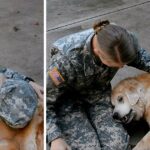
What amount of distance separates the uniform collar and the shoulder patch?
109 millimetres

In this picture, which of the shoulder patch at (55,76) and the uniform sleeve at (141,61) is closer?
the shoulder patch at (55,76)

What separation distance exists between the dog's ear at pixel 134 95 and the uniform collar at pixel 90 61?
0.19 metres

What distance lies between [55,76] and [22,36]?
74cm

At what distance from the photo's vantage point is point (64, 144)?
173 centimetres

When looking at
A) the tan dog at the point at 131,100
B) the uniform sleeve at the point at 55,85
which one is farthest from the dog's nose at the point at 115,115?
the uniform sleeve at the point at 55,85

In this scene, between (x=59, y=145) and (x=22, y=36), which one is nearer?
(x=59, y=145)

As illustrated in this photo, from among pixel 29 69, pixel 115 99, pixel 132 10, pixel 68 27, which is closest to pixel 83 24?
pixel 68 27

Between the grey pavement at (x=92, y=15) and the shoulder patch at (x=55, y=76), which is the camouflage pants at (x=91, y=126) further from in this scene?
the grey pavement at (x=92, y=15)

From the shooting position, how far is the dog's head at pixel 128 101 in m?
1.84

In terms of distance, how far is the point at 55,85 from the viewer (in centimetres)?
174

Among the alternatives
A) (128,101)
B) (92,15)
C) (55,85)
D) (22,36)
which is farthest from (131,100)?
(92,15)

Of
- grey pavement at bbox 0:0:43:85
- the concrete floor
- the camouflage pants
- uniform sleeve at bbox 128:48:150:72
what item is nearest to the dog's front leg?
the camouflage pants

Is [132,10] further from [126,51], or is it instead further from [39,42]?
[126,51]

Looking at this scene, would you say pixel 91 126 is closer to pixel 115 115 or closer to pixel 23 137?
pixel 115 115
